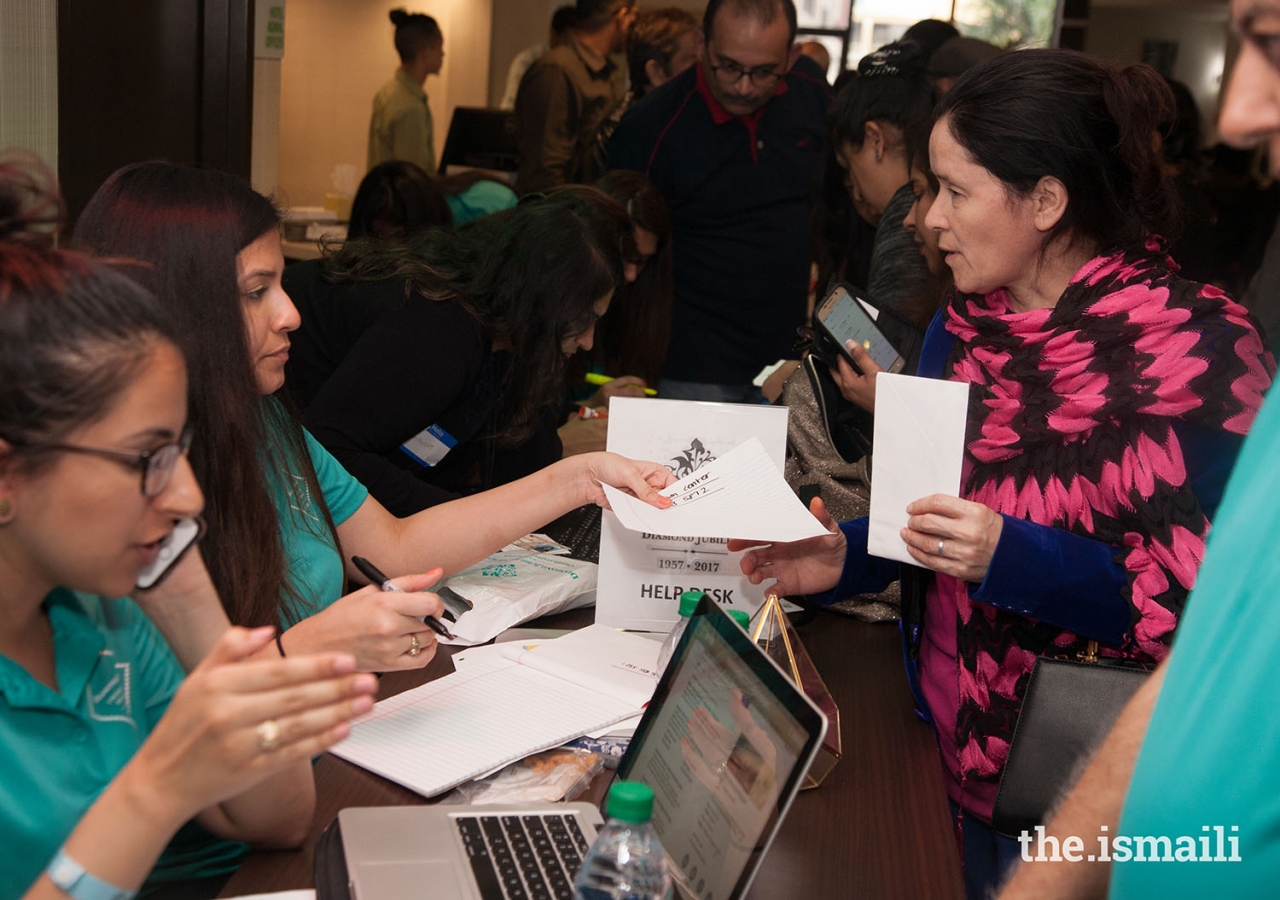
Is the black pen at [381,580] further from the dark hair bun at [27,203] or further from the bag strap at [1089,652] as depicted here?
the bag strap at [1089,652]

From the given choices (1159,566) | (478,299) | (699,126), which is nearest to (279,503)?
(478,299)

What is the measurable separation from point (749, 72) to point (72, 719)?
9.82ft

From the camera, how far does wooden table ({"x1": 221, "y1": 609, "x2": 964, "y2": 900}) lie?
1225 millimetres

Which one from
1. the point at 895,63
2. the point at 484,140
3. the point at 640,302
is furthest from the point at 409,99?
the point at 895,63

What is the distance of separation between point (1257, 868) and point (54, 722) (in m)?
1.04

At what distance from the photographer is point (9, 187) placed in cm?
112

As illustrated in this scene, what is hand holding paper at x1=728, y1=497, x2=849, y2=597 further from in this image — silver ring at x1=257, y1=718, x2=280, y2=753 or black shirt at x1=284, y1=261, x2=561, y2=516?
silver ring at x1=257, y1=718, x2=280, y2=753

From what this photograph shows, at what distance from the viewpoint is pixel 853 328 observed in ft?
7.50

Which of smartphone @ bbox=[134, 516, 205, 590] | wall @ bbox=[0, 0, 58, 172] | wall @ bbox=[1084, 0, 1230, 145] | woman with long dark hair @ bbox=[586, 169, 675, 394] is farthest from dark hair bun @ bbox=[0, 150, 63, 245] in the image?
wall @ bbox=[1084, 0, 1230, 145]

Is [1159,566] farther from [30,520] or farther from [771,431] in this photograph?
[30,520]

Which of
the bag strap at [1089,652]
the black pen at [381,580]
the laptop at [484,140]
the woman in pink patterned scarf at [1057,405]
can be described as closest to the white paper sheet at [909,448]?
the woman in pink patterned scarf at [1057,405]

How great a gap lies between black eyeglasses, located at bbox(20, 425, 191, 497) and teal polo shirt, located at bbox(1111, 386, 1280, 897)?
866mm

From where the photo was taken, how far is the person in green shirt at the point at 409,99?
19.1 ft

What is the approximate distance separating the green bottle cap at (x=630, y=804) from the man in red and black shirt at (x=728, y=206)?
2989 millimetres
